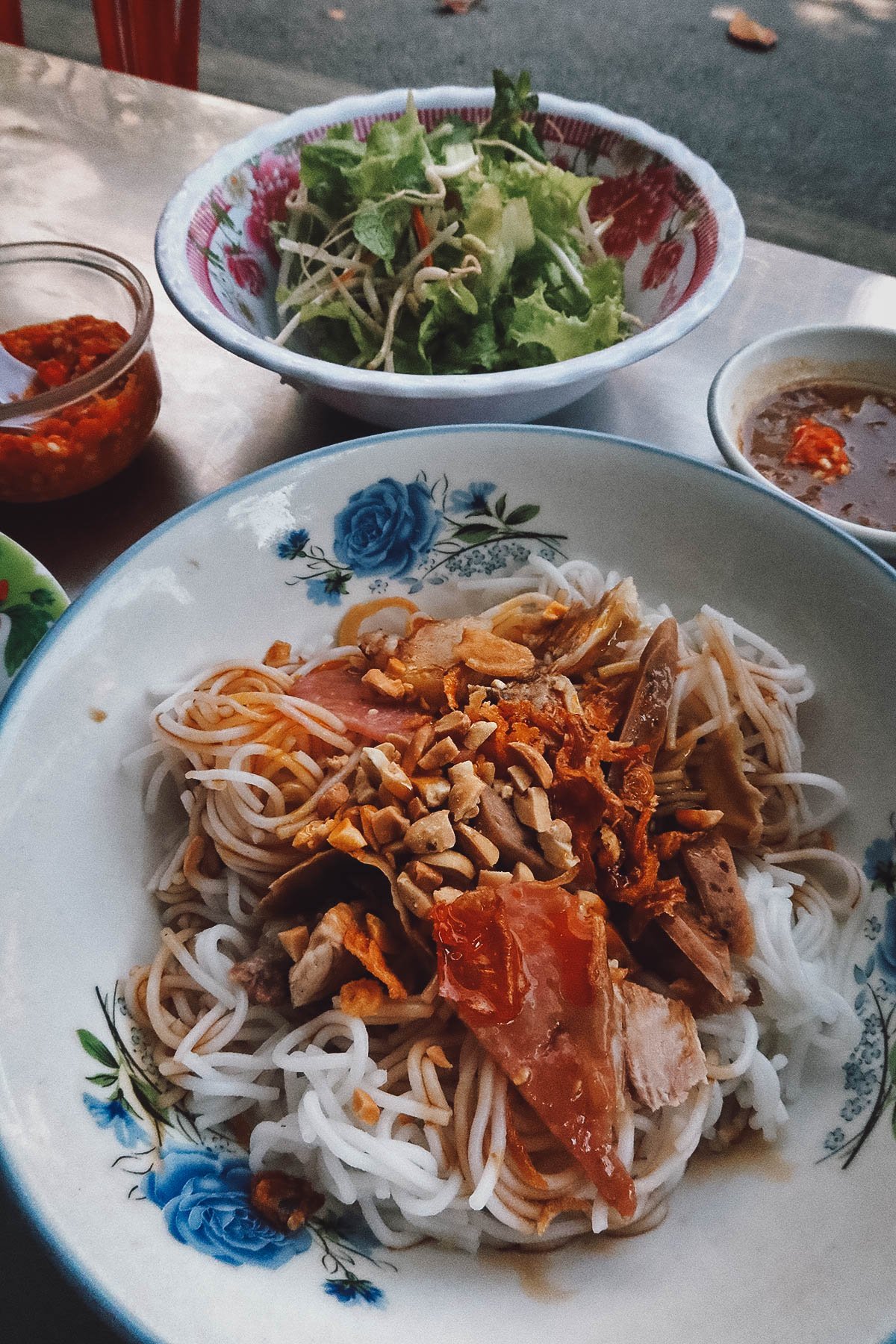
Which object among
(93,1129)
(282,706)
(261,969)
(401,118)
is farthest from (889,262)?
(93,1129)

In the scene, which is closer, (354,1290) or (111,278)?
(354,1290)

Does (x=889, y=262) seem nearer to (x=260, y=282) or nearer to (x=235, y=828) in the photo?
(x=260, y=282)

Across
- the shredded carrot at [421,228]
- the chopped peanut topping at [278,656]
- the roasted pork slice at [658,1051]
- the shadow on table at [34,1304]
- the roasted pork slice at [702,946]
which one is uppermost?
the shredded carrot at [421,228]

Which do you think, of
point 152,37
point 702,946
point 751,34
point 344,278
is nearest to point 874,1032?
point 702,946

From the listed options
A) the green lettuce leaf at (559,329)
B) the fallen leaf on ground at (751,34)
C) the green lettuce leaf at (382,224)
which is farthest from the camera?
the fallen leaf on ground at (751,34)

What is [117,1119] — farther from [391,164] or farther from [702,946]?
[391,164]

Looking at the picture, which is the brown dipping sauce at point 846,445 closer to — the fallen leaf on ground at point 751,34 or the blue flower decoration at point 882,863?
the blue flower decoration at point 882,863

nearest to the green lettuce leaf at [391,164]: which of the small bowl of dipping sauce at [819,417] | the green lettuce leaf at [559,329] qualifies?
the green lettuce leaf at [559,329]
